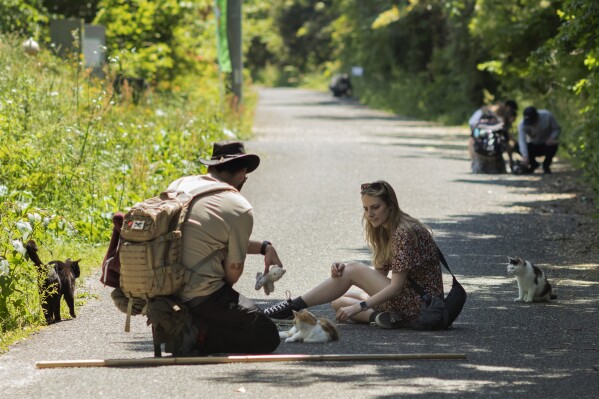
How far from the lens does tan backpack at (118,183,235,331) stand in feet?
24.8

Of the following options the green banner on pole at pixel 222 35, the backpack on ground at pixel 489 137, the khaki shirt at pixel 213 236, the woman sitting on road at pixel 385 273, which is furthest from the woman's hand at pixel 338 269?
the green banner on pole at pixel 222 35

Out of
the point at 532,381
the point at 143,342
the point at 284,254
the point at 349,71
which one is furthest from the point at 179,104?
the point at 349,71

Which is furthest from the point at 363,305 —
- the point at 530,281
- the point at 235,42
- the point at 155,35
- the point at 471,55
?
the point at 471,55

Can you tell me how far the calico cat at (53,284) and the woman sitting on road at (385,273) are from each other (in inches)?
60.4

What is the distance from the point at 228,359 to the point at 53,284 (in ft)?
6.30

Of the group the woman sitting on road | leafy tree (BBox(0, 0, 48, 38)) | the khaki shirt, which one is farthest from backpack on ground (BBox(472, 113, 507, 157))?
the khaki shirt

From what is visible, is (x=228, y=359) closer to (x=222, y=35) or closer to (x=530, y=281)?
(x=530, y=281)

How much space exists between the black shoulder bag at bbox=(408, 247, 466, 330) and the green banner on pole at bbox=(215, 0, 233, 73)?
2227 cm

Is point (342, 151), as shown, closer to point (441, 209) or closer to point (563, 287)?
point (441, 209)

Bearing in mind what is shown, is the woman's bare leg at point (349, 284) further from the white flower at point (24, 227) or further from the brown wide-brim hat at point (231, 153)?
the white flower at point (24, 227)

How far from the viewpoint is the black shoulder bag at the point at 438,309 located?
30.0 ft

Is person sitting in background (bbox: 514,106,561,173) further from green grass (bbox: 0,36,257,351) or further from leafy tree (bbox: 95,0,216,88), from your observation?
leafy tree (bbox: 95,0,216,88)

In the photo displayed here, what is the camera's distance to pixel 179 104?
25.8 m

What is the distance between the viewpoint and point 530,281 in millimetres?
10492
